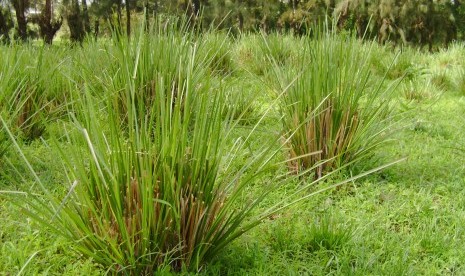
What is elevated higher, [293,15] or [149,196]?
[293,15]

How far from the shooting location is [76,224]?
4.51 ft

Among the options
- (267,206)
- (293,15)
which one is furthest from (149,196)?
(293,15)

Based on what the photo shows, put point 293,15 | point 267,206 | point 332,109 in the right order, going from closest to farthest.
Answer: point 267,206 → point 332,109 → point 293,15

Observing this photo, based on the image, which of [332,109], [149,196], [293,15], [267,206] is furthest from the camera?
[293,15]

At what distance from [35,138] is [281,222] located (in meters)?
A: 1.71

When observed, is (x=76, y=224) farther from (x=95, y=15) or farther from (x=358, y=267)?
(x=95, y=15)

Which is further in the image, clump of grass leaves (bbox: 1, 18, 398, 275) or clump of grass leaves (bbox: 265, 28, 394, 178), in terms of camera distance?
clump of grass leaves (bbox: 265, 28, 394, 178)

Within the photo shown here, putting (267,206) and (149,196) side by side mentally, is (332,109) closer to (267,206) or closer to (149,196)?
(267,206)

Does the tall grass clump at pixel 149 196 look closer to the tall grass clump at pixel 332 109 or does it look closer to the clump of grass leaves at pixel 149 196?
the clump of grass leaves at pixel 149 196

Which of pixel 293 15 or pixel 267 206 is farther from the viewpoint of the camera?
pixel 293 15

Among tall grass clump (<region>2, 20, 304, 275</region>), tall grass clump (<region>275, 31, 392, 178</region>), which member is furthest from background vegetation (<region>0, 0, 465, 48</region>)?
tall grass clump (<region>2, 20, 304, 275</region>)

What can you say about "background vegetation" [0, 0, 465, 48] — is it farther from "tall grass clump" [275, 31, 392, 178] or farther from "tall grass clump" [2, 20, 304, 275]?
"tall grass clump" [2, 20, 304, 275]

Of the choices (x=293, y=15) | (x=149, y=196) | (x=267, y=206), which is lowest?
(x=267, y=206)

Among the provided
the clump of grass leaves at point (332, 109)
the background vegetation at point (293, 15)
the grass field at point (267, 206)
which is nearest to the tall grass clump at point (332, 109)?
the clump of grass leaves at point (332, 109)
